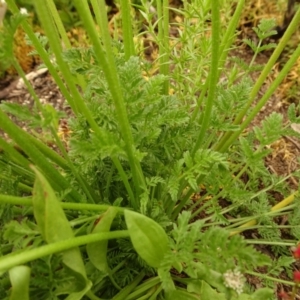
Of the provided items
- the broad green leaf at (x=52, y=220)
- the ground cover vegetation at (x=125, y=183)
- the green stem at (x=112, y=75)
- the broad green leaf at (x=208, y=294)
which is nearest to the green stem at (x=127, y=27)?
the ground cover vegetation at (x=125, y=183)

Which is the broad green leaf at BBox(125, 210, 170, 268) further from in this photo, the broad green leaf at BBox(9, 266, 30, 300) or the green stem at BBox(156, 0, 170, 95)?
the green stem at BBox(156, 0, 170, 95)

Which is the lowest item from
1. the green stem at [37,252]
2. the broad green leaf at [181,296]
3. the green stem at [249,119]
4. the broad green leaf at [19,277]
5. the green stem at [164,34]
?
the broad green leaf at [181,296]

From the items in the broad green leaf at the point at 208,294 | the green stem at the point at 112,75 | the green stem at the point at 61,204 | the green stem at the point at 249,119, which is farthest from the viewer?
the green stem at the point at 249,119

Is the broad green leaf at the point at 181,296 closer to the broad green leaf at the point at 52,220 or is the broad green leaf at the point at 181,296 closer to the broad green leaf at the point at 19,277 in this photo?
the broad green leaf at the point at 52,220

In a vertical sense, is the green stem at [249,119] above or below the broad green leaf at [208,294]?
above

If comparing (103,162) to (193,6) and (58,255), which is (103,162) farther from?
(193,6)

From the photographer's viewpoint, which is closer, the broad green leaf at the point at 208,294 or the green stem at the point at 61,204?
the green stem at the point at 61,204

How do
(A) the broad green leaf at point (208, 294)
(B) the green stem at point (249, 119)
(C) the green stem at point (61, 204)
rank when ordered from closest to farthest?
(C) the green stem at point (61, 204) < (A) the broad green leaf at point (208, 294) < (B) the green stem at point (249, 119)

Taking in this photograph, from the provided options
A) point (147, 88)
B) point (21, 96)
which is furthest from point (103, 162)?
point (21, 96)

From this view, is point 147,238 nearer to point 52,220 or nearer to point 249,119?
point 52,220
